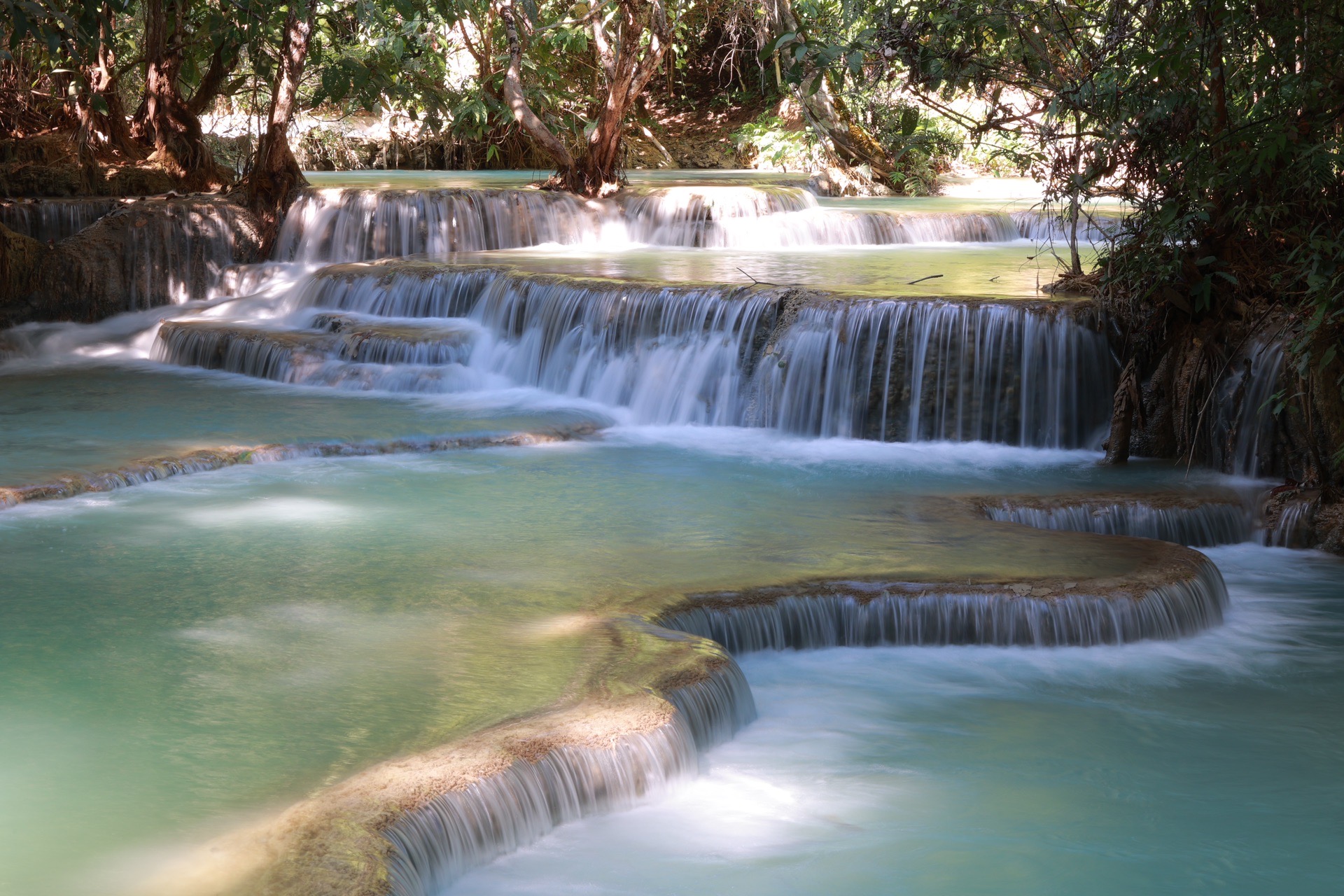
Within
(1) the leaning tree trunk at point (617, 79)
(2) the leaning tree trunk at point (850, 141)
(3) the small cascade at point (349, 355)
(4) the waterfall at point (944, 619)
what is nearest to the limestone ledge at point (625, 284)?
(3) the small cascade at point (349, 355)

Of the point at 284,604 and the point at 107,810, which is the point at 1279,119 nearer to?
the point at 284,604

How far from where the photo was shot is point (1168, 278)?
769cm

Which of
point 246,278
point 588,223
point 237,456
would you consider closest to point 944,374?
point 237,456

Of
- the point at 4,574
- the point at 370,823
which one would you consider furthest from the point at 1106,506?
the point at 4,574

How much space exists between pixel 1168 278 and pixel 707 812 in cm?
487

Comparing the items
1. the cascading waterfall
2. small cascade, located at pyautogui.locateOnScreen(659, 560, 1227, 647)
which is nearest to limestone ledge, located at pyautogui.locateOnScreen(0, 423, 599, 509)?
the cascading waterfall

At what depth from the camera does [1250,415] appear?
25.2 feet

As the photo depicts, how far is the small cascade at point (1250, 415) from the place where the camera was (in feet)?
24.8

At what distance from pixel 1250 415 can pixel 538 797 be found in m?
5.32

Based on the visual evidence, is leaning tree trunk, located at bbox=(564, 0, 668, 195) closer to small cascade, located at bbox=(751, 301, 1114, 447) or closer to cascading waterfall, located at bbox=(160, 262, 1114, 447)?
cascading waterfall, located at bbox=(160, 262, 1114, 447)

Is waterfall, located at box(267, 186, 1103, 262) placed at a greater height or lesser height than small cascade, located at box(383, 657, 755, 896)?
greater

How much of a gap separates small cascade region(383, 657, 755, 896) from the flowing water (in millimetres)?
17

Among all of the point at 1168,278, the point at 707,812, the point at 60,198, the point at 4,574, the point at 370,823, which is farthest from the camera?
the point at 60,198

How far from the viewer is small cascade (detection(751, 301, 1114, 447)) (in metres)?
8.53
